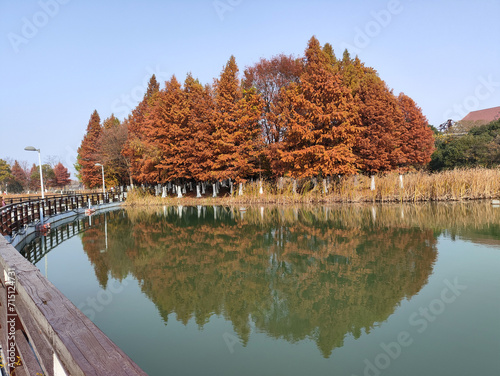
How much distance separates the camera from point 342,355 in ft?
16.0

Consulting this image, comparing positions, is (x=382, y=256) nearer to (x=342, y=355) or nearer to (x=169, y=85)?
(x=342, y=355)

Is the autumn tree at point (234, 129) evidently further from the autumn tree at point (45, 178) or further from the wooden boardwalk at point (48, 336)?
the autumn tree at point (45, 178)

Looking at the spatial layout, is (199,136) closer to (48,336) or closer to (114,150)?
(114,150)

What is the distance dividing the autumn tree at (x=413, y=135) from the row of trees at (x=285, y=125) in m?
0.10

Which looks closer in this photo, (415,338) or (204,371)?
(204,371)

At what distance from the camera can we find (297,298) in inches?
282

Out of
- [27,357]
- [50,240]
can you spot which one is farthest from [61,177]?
[27,357]

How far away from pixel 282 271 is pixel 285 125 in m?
24.2

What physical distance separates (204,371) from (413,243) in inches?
373

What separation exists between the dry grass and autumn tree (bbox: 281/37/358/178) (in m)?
1.79

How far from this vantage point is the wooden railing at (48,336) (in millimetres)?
1839

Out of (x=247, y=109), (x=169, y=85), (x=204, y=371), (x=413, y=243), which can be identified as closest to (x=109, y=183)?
(x=169, y=85)

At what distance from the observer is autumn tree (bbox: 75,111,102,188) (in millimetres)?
52884

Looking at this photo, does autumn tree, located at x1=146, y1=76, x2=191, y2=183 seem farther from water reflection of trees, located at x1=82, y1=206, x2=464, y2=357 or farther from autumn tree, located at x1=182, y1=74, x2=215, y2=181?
water reflection of trees, located at x1=82, y1=206, x2=464, y2=357
